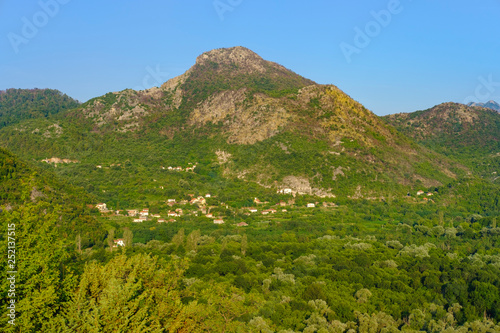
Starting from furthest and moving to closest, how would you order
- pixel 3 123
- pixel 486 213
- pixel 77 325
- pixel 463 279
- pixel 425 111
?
pixel 425 111 → pixel 3 123 → pixel 486 213 → pixel 463 279 → pixel 77 325

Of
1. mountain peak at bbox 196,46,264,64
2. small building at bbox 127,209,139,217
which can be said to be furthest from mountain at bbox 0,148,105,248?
mountain peak at bbox 196,46,264,64

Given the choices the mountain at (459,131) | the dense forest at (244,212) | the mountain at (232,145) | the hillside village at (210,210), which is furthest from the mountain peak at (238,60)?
the hillside village at (210,210)

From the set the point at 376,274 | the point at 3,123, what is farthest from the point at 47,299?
the point at 3,123

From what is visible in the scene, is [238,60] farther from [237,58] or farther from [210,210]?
[210,210]

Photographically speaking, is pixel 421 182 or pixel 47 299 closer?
pixel 47 299

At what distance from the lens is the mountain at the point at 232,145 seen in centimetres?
9912

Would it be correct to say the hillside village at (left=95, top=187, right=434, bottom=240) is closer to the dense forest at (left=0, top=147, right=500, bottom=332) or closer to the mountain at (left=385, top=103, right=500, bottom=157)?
the dense forest at (left=0, top=147, right=500, bottom=332)

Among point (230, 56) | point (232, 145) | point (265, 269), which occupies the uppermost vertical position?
point (230, 56)

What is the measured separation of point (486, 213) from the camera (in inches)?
3282

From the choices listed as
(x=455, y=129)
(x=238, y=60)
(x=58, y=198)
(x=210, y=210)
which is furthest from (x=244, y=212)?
(x=238, y=60)

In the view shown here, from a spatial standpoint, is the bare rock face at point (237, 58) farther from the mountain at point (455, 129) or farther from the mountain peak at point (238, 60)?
the mountain at point (455, 129)

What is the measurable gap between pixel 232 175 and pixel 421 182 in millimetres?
46935

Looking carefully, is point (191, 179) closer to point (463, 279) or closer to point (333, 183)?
point (333, 183)

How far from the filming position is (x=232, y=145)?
121m
